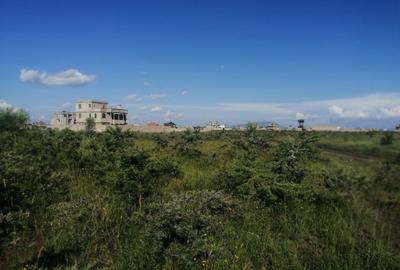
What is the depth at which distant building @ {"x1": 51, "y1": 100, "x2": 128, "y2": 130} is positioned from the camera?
7838 centimetres

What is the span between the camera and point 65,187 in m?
7.55

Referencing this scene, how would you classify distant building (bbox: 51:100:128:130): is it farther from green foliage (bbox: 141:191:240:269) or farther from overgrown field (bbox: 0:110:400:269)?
green foliage (bbox: 141:191:240:269)

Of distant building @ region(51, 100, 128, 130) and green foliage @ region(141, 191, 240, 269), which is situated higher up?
distant building @ region(51, 100, 128, 130)

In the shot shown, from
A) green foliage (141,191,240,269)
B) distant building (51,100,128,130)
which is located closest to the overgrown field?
green foliage (141,191,240,269)

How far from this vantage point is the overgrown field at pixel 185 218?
4887mm

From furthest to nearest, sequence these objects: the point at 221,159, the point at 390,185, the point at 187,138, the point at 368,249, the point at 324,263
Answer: the point at 187,138 → the point at 221,159 → the point at 390,185 → the point at 368,249 → the point at 324,263

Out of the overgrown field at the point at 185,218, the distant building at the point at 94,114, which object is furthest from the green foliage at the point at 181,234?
the distant building at the point at 94,114

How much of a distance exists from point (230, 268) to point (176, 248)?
2.21 ft

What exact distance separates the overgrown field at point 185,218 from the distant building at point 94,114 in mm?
69069

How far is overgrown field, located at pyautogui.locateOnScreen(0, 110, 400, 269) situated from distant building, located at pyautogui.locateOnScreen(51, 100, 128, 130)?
69.1 meters

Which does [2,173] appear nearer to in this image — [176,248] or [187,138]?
[176,248]

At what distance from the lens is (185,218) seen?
16.6 ft

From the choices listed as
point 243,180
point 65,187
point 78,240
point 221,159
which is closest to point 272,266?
point 78,240

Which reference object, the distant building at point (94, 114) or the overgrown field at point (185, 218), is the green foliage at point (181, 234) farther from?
the distant building at point (94, 114)
